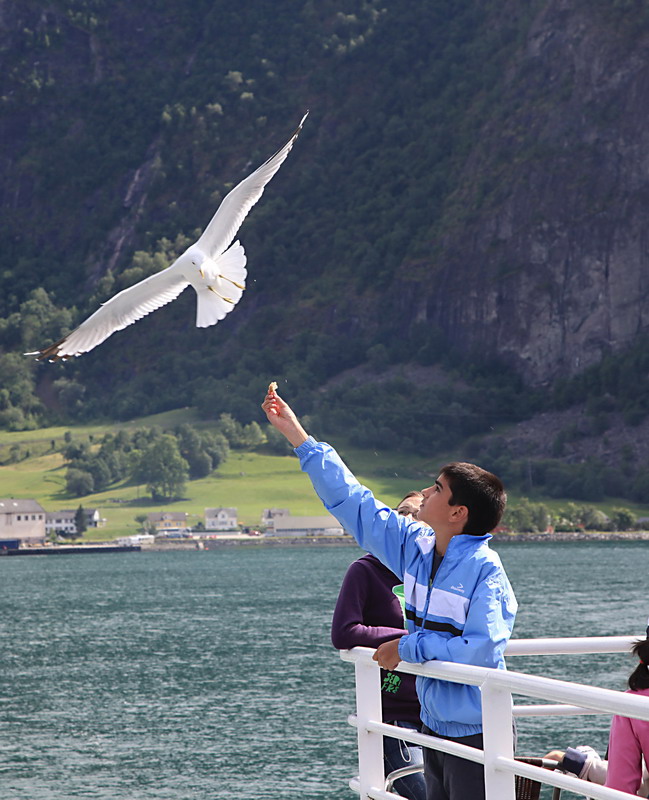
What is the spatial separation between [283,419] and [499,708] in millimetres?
1560

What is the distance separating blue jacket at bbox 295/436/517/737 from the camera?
4.75 meters

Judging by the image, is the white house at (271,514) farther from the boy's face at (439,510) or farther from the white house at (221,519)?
the boy's face at (439,510)

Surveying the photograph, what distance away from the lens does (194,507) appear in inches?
7554

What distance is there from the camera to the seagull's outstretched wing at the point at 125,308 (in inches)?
494

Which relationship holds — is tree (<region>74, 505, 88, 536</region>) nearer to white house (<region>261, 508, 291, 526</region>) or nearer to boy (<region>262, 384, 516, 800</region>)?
white house (<region>261, 508, 291, 526</region>)

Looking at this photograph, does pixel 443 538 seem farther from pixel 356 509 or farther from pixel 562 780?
pixel 562 780

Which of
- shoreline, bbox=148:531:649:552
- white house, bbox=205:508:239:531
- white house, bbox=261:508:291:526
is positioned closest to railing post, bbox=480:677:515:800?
shoreline, bbox=148:531:649:552

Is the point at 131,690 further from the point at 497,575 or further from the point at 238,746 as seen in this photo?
the point at 497,575

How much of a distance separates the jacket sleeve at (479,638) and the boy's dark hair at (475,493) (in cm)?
23

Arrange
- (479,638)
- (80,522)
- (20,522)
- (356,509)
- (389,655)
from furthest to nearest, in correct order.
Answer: (80,522) < (20,522) < (356,509) < (389,655) < (479,638)

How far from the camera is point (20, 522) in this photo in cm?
18288

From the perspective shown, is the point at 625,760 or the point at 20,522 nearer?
the point at 625,760

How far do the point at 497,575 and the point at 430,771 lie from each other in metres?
0.85

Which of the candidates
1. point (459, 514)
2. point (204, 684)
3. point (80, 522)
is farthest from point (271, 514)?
point (459, 514)
